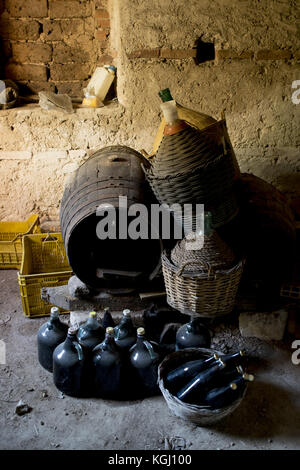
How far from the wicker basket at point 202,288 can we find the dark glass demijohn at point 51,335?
652mm

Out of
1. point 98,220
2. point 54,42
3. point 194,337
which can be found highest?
point 54,42

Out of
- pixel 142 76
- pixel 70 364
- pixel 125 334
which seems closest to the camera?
pixel 70 364

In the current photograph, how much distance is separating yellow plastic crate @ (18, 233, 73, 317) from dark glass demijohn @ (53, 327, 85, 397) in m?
0.76

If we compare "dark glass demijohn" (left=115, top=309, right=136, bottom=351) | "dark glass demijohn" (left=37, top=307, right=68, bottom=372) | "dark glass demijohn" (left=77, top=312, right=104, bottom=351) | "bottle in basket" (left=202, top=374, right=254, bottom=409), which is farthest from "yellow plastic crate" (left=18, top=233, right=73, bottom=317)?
"bottle in basket" (left=202, top=374, right=254, bottom=409)

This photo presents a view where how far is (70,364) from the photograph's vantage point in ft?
7.62

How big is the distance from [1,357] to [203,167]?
168cm

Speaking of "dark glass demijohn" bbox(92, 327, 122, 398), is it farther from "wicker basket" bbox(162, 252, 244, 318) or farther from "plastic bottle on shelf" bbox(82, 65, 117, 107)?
"plastic bottle on shelf" bbox(82, 65, 117, 107)

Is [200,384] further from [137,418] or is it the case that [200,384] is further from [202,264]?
[202,264]

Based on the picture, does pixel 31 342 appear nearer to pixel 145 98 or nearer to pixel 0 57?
pixel 145 98

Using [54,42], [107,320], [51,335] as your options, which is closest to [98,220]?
[107,320]

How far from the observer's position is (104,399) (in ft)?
Result: 7.89

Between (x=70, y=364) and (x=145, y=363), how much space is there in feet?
1.28

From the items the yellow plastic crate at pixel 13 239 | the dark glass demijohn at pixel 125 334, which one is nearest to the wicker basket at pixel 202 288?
the dark glass demijohn at pixel 125 334
